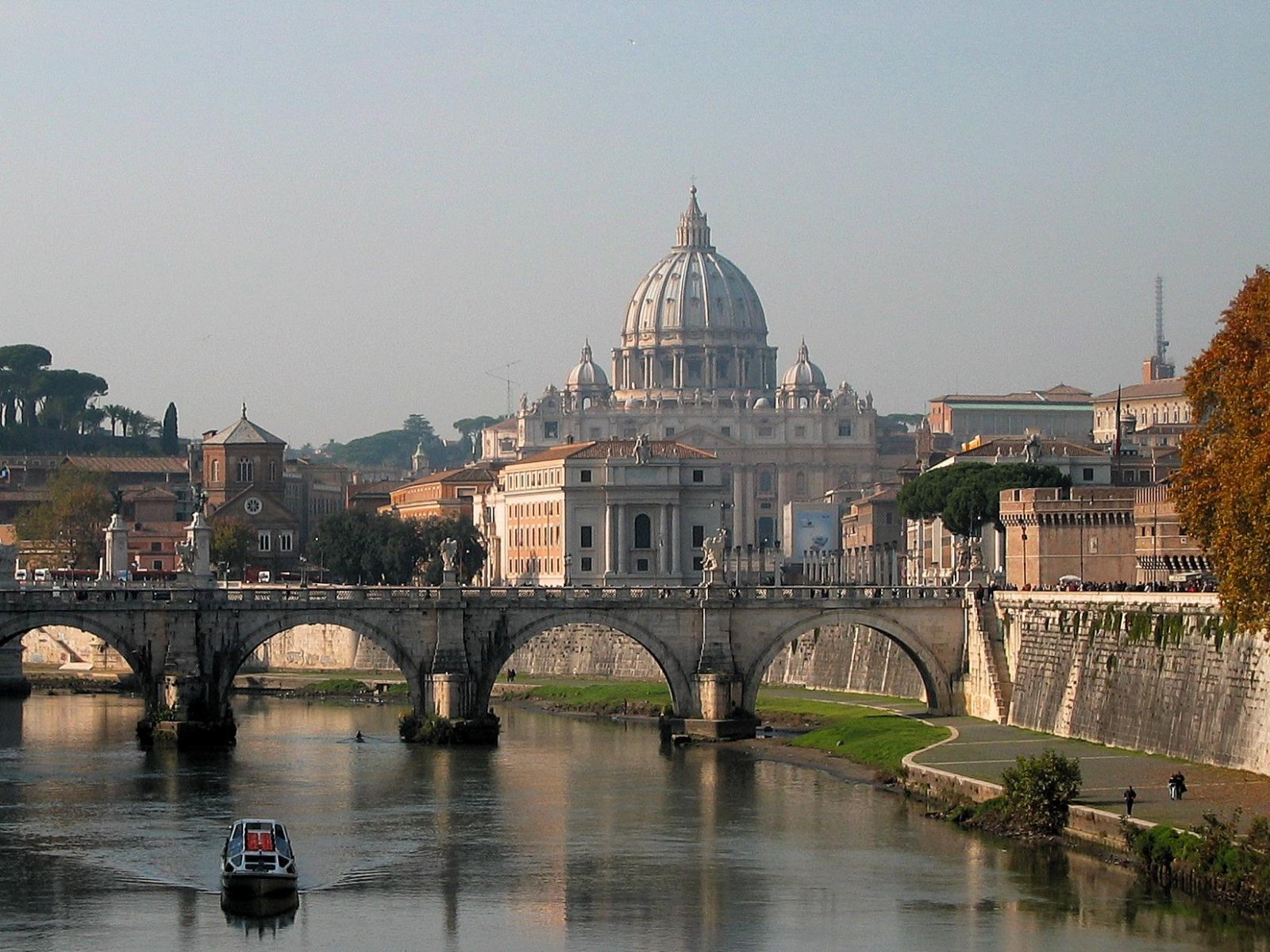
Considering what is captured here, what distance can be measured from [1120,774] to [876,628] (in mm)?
20420

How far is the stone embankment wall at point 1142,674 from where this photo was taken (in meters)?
55.6

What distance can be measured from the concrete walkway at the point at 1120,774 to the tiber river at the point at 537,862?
1678mm

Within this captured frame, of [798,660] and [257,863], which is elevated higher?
[798,660]

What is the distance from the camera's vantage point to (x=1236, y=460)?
55.0 meters

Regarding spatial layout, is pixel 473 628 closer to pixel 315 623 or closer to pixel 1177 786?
pixel 315 623

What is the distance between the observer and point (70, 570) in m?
121

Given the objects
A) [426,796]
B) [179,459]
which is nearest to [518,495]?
[179,459]

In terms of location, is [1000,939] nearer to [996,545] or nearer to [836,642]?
[836,642]

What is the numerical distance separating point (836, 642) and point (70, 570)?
138 feet

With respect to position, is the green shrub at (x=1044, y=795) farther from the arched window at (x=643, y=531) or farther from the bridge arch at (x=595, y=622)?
the arched window at (x=643, y=531)

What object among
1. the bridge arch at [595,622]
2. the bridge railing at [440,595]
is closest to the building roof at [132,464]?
the bridge railing at [440,595]

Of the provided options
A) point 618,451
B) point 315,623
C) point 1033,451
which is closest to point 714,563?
point 315,623

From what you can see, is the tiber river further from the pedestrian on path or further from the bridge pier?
the bridge pier

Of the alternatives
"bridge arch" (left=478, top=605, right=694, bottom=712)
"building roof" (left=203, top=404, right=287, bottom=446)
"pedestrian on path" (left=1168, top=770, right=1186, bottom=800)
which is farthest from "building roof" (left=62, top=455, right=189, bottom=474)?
"pedestrian on path" (left=1168, top=770, right=1186, bottom=800)
